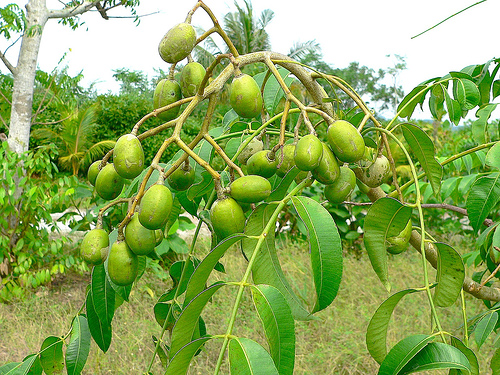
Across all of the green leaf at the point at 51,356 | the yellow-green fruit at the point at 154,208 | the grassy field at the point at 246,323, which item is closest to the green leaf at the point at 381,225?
the yellow-green fruit at the point at 154,208

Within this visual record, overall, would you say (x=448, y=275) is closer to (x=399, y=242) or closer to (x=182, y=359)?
(x=399, y=242)

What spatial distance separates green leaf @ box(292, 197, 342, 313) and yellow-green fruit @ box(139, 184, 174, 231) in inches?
6.6

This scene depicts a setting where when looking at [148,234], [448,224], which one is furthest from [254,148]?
[448,224]

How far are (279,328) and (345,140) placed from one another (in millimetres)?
245

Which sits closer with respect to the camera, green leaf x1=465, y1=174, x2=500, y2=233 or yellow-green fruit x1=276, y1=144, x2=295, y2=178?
yellow-green fruit x1=276, y1=144, x2=295, y2=178

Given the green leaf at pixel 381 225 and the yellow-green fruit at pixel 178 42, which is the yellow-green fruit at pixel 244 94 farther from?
the green leaf at pixel 381 225

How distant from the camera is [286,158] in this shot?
0.62m

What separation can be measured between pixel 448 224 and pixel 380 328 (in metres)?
5.39

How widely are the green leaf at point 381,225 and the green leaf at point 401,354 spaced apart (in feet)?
0.32

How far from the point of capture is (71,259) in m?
3.76

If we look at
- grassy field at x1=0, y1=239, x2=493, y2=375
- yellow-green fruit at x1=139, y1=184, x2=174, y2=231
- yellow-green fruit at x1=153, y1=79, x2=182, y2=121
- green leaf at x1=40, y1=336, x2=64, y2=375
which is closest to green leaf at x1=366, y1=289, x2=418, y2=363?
yellow-green fruit at x1=139, y1=184, x2=174, y2=231

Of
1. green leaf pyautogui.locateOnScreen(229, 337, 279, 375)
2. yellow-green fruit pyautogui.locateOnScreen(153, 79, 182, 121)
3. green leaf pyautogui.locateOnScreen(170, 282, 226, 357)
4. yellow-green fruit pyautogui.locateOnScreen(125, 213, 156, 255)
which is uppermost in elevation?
yellow-green fruit pyautogui.locateOnScreen(153, 79, 182, 121)

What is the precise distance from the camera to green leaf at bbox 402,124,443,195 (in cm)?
67

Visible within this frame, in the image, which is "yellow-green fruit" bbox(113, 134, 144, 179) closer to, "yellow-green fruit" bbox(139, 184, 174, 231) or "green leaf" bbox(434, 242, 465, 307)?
"yellow-green fruit" bbox(139, 184, 174, 231)
